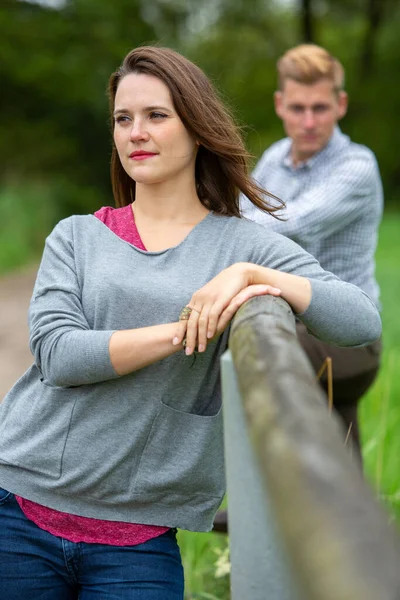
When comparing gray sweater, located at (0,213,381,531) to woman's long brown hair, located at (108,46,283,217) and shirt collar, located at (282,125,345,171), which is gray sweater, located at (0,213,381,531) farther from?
shirt collar, located at (282,125,345,171)

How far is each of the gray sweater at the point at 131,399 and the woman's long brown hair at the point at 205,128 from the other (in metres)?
0.26

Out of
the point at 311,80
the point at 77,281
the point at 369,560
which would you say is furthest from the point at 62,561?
the point at 311,80

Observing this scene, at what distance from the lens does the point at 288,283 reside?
1885mm

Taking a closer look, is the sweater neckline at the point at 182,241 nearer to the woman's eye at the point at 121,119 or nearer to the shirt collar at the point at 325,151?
the woman's eye at the point at 121,119

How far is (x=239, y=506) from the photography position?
1.51 metres

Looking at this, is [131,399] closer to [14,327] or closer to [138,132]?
[138,132]

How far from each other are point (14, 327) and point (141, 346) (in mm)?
7512

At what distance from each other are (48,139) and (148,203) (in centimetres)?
1761

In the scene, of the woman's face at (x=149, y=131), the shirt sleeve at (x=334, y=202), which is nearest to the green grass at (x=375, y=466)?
the woman's face at (x=149, y=131)

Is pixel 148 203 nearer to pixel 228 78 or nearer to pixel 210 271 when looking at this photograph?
pixel 210 271

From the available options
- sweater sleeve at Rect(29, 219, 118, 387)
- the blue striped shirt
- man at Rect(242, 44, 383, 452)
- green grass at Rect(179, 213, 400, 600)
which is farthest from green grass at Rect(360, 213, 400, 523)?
sweater sleeve at Rect(29, 219, 118, 387)

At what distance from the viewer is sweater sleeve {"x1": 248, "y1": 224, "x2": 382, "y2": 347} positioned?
1.93 metres

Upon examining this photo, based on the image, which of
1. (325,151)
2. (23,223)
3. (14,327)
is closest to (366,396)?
(325,151)

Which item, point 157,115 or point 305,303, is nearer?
point 305,303
